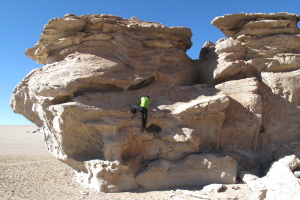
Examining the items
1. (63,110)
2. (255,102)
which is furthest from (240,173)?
(63,110)

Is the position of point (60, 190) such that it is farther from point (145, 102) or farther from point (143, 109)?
point (145, 102)

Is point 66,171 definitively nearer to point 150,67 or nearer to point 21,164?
point 21,164

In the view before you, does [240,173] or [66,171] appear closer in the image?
[240,173]

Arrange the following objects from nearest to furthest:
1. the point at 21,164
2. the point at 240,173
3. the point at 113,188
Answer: the point at 113,188, the point at 240,173, the point at 21,164

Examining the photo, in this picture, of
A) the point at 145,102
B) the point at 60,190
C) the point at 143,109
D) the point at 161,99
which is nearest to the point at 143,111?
the point at 143,109

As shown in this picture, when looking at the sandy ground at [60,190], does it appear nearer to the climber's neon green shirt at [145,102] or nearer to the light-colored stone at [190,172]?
the light-colored stone at [190,172]

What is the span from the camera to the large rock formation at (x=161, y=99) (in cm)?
764

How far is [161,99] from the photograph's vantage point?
8.81 metres

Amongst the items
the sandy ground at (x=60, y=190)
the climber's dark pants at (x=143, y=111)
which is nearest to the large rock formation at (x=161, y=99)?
the climber's dark pants at (x=143, y=111)

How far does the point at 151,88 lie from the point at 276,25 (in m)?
5.46

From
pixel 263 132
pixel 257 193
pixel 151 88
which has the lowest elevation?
pixel 257 193

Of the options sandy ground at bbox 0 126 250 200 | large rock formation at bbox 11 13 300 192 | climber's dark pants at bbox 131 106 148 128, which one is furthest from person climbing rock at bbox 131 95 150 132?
sandy ground at bbox 0 126 250 200

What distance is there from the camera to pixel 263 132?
29.7 feet

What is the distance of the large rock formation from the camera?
764 centimetres
